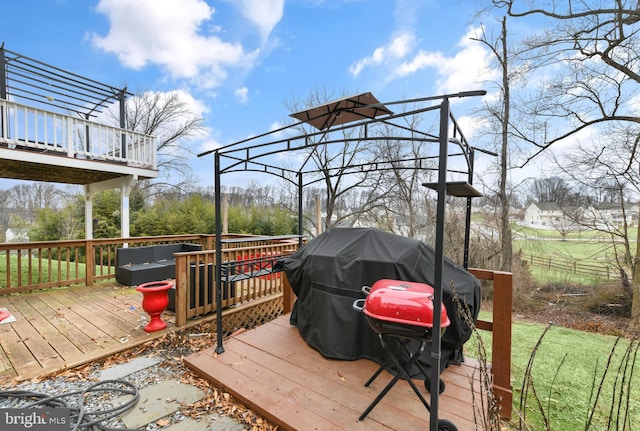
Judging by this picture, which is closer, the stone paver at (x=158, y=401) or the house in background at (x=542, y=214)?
the stone paver at (x=158, y=401)

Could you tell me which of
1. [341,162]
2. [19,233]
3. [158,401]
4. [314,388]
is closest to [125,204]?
[158,401]

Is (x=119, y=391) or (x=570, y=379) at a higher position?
(x=119, y=391)

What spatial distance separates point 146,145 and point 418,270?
24.2 feet

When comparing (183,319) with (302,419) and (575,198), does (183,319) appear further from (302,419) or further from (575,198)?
(575,198)

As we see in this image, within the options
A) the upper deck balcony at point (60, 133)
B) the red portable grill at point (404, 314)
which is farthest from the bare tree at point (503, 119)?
the upper deck balcony at point (60, 133)

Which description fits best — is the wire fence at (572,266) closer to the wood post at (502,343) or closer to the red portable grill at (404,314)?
the wood post at (502,343)

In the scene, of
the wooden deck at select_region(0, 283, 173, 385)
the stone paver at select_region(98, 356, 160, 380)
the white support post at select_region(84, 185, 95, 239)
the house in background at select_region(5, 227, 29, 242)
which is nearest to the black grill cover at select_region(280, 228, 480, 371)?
the stone paver at select_region(98, 356, 160, 380)

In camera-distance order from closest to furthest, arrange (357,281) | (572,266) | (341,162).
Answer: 1. (357,281)
2. (572,266)
3. (341,162)

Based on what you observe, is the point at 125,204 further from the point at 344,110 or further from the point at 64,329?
the point at 344,110

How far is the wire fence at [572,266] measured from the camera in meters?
7.80

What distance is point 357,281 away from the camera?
8.57 feet

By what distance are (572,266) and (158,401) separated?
10.6m

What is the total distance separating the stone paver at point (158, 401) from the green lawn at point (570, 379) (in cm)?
242

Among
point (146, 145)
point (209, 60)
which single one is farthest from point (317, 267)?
point (209, 60)
